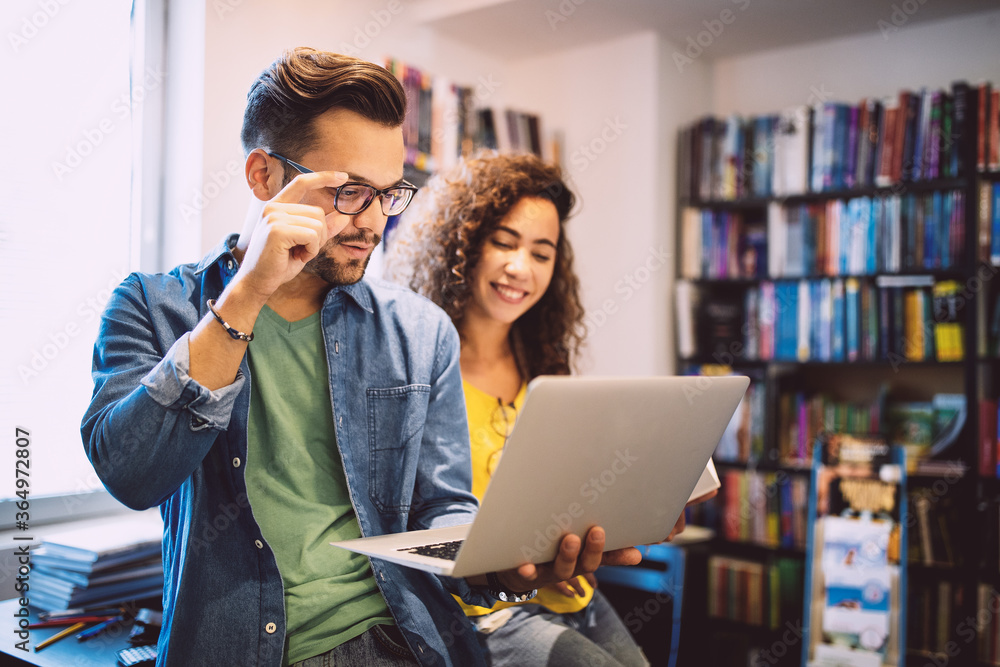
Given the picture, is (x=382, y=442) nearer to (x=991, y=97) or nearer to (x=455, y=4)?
(x=455, y=4)

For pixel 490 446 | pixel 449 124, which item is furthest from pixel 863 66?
pixel 490 446

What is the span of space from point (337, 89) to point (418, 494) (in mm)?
672

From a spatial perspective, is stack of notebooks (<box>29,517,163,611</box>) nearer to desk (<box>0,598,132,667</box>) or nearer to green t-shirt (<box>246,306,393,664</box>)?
desk (<box>0,598,132,667</box>)

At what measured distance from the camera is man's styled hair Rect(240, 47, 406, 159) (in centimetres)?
118

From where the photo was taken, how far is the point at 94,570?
1.55 m

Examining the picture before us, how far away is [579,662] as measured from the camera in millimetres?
Result: 1383

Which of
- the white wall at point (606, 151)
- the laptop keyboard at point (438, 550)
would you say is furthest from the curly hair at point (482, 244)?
the white wall at point (606, 151)

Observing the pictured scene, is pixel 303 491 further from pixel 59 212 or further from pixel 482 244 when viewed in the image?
pixel 59 212

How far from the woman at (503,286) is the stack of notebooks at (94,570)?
0.72 meters

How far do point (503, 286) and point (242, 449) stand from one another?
2.73 ft

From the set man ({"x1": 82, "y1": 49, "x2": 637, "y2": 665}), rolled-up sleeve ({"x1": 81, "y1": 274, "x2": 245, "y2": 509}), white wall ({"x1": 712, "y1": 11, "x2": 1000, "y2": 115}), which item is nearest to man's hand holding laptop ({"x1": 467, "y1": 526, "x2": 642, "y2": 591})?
man ({"x1": 82, "y1": 49, "x2": 637, "y2": 665})

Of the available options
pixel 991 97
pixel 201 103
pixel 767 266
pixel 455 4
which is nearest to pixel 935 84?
pixel 991 97

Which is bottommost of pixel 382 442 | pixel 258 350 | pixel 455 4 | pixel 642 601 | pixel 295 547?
pixel 642 601

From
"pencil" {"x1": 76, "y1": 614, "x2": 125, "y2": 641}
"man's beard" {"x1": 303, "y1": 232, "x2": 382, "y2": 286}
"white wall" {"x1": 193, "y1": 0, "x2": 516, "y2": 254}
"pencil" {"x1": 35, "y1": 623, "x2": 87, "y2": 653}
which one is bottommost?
"pencil" {"x1": 76, "y1": 614, "x2": 125, "y2": 641}
